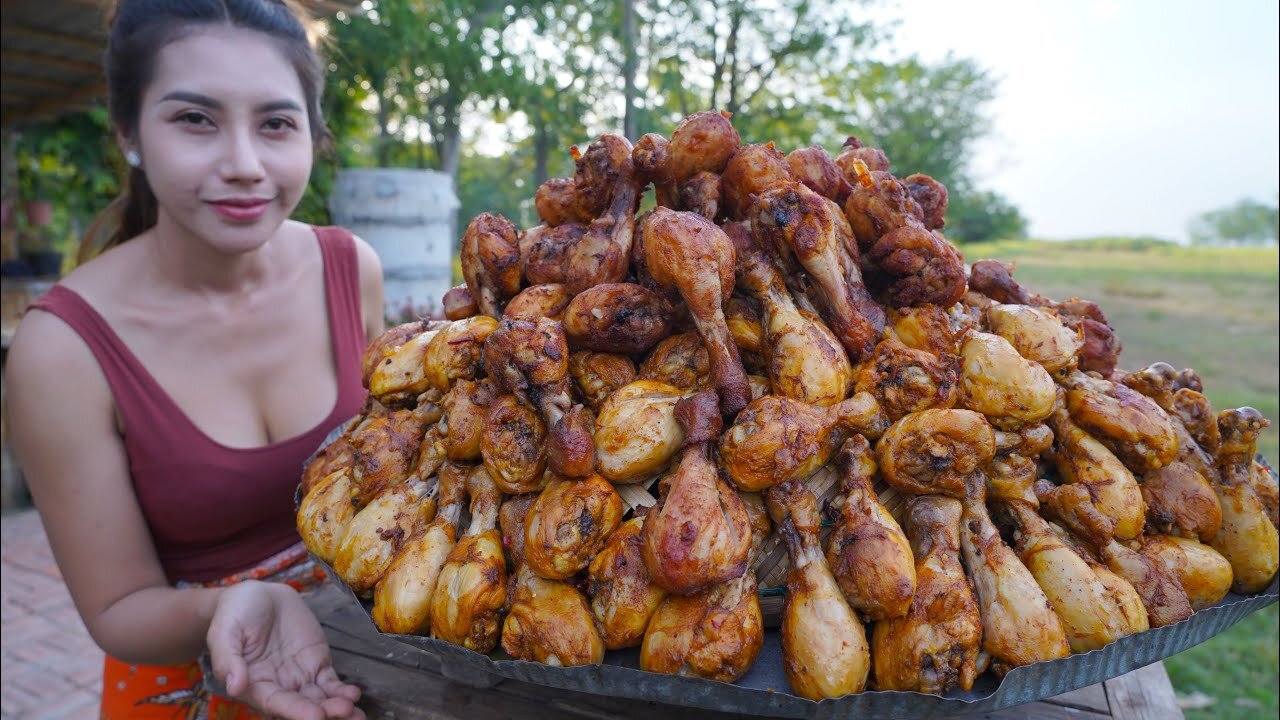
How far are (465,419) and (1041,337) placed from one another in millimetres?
885

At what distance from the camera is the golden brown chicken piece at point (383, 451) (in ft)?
3.94

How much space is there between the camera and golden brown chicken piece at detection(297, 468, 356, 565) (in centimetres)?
122

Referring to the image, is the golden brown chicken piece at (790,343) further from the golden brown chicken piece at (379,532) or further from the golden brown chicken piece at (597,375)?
the golden brown chicken piece at (379,532)

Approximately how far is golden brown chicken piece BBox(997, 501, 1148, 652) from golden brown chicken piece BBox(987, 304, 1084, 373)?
0.92 ft

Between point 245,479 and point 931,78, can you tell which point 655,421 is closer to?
point 245,479

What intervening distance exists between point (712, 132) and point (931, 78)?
9.16m

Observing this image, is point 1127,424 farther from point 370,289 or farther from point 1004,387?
point 370,289

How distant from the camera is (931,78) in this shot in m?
9.23

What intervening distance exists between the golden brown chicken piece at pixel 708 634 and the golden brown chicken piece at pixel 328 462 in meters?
0.66

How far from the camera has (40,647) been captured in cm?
349

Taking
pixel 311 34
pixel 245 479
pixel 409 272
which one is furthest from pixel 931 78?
pixel 245 479

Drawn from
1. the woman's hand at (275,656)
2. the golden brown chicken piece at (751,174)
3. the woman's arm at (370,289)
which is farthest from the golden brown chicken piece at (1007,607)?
the woman's arm at (370,289)

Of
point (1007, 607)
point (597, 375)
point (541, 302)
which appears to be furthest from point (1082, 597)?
point (541, 302)

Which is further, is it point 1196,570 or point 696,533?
point 1196,570
